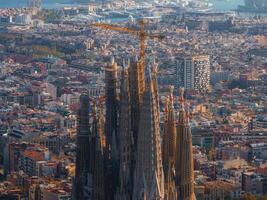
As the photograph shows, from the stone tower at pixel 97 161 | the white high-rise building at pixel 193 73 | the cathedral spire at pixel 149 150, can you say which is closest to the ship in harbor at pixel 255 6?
the white high-rise building at pixel 193 73

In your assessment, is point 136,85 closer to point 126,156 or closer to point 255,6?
point 126,156

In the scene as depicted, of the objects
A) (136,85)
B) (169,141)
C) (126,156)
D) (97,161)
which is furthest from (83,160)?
(136,85)

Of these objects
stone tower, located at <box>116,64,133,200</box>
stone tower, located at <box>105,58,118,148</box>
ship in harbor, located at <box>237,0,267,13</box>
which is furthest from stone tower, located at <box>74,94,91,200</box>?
ship in harbor, located at <box>237,0,267,13</box>

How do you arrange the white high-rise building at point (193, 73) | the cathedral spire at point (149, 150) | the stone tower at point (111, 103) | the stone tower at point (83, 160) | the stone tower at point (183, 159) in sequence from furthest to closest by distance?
the white high-rise building at point (193, 73) → the stone tower at point (83, 160) → the stone tower at point (111, 103) → the stone tower at point (183, 159) → the cathedral spire at point (149, 150)

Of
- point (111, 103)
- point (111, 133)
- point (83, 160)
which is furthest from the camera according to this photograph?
point (83, 160)

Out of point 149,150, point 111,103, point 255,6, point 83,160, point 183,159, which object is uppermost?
point 111,103

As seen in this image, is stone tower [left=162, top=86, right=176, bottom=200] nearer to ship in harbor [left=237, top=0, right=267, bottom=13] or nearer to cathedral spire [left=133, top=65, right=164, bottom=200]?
cathedral spire [left=133, top=65, right=164, bottom=200]

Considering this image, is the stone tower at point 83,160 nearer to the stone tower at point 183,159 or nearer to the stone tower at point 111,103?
the stone tower at point 111,103
